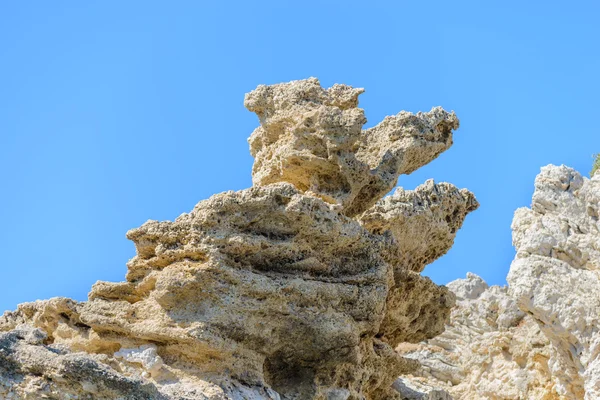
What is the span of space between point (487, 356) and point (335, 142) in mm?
7337

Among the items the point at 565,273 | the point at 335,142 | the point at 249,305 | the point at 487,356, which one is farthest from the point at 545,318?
the point at 249,305

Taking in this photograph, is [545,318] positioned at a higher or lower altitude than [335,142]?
lower

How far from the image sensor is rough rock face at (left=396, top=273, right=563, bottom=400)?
19.1m

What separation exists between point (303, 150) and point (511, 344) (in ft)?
22.5

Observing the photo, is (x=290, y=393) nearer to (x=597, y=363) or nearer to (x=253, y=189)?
(x=253, y=189)

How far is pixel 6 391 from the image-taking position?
36.5 feet

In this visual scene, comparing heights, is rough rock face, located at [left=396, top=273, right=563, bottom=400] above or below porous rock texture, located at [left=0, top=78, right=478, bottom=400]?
above

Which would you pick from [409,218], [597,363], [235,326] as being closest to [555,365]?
[597,363]

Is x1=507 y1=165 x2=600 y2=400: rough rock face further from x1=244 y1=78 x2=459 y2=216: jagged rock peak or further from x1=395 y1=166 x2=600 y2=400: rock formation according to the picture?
x1=244 y1=78 x2=459 y2=216: jagged rock peak

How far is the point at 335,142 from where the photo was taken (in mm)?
15406

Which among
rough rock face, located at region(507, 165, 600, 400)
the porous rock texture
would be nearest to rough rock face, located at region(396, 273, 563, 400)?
rough rock face, located at region(507, 165, 600, 400)

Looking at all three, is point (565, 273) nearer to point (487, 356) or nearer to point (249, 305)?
point (487, 356)

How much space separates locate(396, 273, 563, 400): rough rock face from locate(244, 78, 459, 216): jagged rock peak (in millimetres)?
3421

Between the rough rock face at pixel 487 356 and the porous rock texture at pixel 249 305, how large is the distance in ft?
12.6
